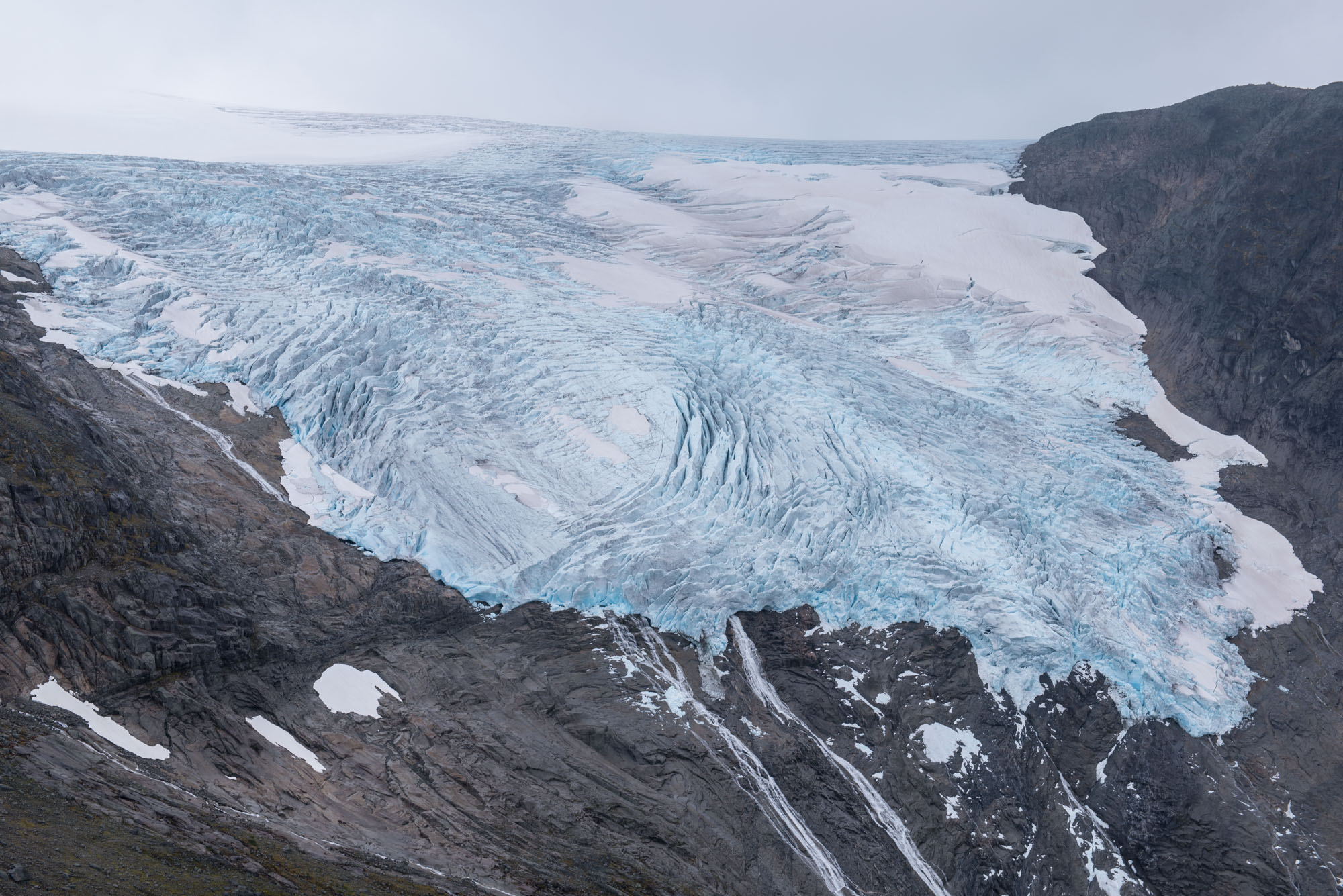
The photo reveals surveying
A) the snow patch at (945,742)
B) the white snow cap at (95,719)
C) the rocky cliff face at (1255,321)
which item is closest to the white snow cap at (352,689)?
the white snow cap at (95,719)

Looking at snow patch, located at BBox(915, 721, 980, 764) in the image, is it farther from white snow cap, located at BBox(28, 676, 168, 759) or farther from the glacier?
white snow cap, located at BBox(28, 676, 168, 759)

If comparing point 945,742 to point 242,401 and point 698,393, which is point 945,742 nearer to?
point 698,393

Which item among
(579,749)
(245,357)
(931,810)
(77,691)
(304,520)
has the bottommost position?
(931,810)

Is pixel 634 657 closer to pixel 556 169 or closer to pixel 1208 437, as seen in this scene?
pixel 1208 437

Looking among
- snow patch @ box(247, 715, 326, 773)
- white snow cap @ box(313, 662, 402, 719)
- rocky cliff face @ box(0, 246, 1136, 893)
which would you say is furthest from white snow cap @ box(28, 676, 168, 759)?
white snow cap @ box(313, 662, 402, 719)

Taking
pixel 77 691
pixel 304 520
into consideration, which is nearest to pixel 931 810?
pixel 304 520

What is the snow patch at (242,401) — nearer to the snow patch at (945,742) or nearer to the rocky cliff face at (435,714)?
the rocky cliff face at (435,714)

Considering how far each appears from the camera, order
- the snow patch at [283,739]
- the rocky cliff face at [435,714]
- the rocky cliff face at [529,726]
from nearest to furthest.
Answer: the rocky cliff face at [435,714] < the rocky cliff face at [529,726] < the snow patch at [283,739]
